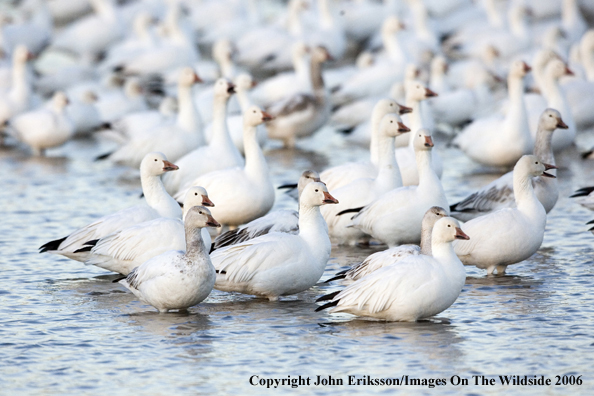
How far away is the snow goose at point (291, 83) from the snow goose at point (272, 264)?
938 cm

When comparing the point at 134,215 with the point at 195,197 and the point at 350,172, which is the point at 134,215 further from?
the point at 350,172

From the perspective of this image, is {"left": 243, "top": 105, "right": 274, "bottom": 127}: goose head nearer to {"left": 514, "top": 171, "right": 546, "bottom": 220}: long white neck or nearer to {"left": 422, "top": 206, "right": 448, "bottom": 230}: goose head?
{"left": 514, "top": 171, "right": 546, "bottom": 220}: long white neck

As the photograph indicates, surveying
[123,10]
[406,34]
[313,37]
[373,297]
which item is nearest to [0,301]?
[373,297]

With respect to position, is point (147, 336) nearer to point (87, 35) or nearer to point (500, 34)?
point (500, 34)

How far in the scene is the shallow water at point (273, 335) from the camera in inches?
236

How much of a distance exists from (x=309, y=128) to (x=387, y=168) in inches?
206

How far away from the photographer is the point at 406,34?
2220cm

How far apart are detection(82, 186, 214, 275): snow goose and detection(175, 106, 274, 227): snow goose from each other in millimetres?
1647

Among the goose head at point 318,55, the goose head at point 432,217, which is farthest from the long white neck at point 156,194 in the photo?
the goose head at point 318,55

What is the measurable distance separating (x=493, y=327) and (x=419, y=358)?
875 millimetres

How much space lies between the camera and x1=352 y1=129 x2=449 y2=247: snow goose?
893 centimetres

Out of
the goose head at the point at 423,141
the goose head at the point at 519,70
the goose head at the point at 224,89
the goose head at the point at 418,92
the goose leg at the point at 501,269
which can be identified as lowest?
the goose leg at the point at 501,269

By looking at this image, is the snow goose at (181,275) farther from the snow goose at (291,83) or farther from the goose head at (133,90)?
the goose head at (133,90)

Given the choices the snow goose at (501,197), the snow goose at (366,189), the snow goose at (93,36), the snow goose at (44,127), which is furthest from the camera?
the snow goose at (93,36)
